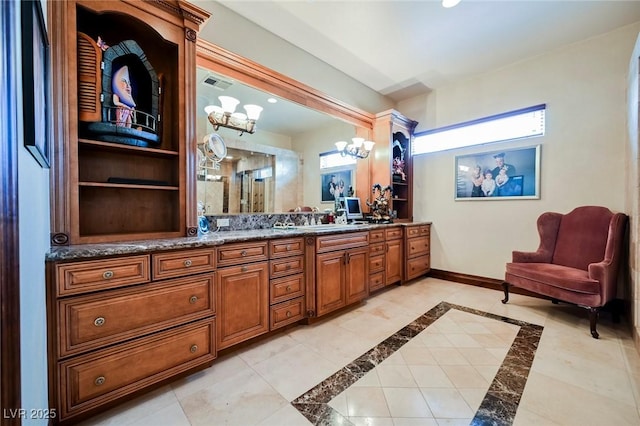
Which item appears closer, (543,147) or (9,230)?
(9,230)

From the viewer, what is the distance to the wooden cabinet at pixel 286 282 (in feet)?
7.17

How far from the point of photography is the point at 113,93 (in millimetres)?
1740

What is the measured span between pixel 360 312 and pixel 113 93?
9.18 feet

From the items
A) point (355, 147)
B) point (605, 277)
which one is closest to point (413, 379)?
point (605, 277)

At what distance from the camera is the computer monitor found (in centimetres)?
364

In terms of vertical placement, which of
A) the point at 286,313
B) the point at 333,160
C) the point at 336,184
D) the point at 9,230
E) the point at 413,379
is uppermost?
the point at 333,160

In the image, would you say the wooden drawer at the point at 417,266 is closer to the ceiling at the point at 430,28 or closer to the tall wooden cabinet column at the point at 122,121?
the ceiling at the point at 430,28

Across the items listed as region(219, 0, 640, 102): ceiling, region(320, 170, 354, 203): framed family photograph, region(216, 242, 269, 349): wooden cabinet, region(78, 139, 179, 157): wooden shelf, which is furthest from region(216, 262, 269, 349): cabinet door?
region(219, 0, 640, 102): ceiling

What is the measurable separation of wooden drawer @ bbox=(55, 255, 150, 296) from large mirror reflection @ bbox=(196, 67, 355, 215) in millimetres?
852

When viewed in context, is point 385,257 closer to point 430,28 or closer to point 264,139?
point 264,139

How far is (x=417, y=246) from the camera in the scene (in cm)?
394

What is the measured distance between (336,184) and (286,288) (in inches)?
74.1

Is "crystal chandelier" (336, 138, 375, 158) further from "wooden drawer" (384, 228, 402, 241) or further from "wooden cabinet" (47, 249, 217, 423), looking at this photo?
"wooden cabinet" (47, 249, 217, 423)

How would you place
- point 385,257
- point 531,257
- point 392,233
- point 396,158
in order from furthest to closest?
point 396,158 → point 392,233 → point 385,257 → point 531,257
